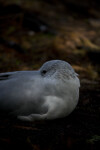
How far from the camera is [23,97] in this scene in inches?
110

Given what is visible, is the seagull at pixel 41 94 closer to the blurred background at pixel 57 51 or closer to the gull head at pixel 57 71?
the gull head at pixel 57 71

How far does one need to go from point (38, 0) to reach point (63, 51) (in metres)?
5.71

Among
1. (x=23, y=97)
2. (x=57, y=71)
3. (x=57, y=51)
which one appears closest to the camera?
(x=23, y=97)

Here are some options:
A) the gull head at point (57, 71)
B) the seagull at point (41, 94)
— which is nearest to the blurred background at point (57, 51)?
the seagull at point (41, 94)

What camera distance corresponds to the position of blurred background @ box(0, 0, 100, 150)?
2.54 metres

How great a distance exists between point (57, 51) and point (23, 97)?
3.63 meters

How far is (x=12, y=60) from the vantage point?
20.2ft

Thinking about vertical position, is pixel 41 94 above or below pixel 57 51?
below

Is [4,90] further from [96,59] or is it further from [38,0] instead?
[38,0]

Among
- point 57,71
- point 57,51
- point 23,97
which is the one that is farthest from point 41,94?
point 57,51

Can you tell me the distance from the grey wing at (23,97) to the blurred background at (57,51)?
15 cm

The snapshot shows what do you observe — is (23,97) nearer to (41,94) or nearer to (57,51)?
(41,94)

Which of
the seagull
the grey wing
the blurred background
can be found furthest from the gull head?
the blurred background

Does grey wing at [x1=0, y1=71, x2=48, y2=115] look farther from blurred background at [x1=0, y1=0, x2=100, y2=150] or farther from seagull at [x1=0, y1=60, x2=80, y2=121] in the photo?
blurred background at [x1=0, y1=0, x2=100, y2=150]
